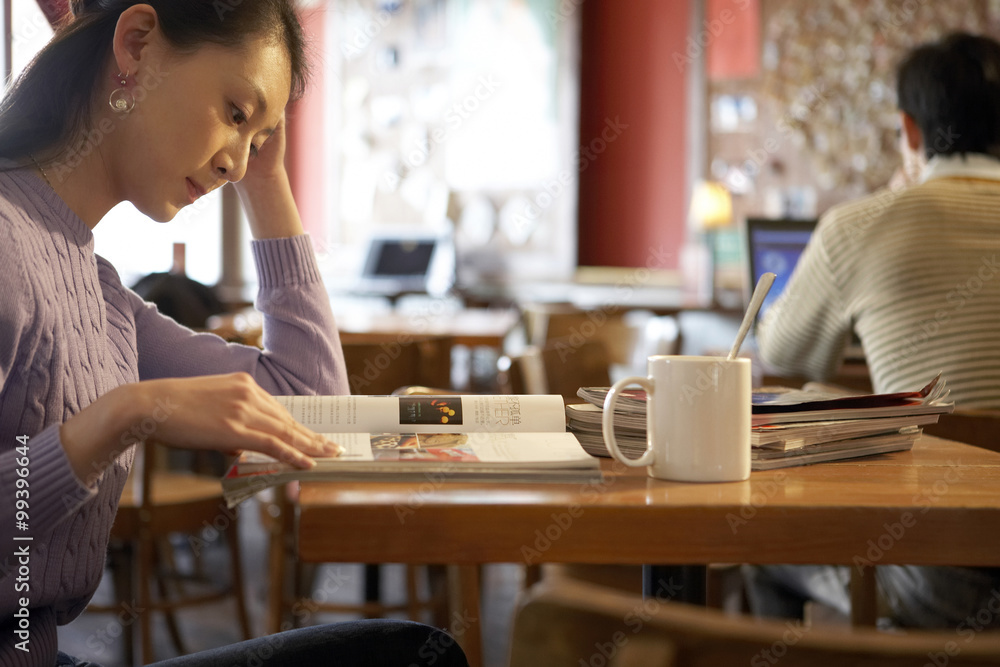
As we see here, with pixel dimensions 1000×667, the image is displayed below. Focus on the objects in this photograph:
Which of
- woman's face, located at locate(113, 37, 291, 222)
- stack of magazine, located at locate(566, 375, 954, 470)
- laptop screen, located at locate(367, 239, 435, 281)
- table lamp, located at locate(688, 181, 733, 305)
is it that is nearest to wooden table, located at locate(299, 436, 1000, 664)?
stack of magazine, located at locate(566, 375, 954, 470)

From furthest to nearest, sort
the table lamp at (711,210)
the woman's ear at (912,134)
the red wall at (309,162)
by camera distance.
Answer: the red wall at (309,162), the table lamp at (711,210), the woman's ear at (912,134)

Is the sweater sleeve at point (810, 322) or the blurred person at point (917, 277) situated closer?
the blurred person at point (917, 277)

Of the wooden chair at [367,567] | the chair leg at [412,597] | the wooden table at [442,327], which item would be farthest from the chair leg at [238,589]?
the wooden table at [442,327]

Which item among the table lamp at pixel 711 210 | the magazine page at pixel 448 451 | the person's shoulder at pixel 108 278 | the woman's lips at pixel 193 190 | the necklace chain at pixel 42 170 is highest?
the table lamp at pixel 711 210

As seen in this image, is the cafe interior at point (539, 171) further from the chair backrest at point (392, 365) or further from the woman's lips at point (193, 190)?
the woman's lips at point (193, 190)

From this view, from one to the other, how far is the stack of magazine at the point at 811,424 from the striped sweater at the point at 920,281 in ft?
2.22

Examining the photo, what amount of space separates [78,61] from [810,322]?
1.33m

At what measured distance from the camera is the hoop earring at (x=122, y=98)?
96cm

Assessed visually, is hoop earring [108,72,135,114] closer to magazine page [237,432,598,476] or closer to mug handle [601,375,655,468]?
magazine page [237,432,598,476]

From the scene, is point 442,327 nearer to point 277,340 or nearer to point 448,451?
point 277,340

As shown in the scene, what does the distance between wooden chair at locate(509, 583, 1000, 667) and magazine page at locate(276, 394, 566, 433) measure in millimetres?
476

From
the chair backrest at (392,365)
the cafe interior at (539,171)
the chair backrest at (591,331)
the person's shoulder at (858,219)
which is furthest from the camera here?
the cafe interior at (539,171)

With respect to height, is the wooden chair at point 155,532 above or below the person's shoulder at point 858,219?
below

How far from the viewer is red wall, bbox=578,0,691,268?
18.6 ft
